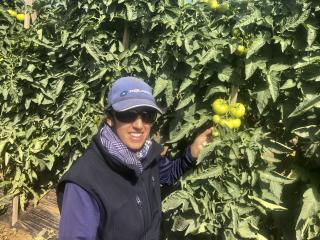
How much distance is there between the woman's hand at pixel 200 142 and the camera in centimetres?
241

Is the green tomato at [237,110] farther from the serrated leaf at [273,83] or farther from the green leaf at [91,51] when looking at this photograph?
the green leaf at [91,51]

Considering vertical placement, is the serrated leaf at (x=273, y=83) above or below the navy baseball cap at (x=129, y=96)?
above

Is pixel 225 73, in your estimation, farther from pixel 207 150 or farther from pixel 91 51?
pixel 91 51

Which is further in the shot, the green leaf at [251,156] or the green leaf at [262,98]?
the green leaf at [262,98]

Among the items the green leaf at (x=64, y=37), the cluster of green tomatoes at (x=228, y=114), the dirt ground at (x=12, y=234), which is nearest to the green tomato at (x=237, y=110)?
the cluster of green tomatoes at (x=228, y=114)

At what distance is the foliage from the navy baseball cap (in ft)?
1.00

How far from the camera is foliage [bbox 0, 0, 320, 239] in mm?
2127

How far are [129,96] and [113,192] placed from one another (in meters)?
0.51

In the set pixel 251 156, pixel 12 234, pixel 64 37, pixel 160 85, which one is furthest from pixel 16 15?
pixel 251 156

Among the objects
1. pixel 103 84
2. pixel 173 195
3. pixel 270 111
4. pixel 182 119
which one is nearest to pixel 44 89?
pixel 103 84

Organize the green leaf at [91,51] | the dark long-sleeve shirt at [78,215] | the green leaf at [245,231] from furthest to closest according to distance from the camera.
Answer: the green leaf at [91,51] → the green leaf at [245,231] → the dark long-sleeve shirt at [78,215]

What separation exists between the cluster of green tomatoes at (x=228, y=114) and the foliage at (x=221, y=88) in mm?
57

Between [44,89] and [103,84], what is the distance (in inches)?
32.3

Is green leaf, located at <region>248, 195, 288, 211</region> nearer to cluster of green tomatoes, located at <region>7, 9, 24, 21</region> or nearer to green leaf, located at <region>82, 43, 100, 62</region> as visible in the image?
green leaf, located at <region>82, 43, 100, 62</region>
